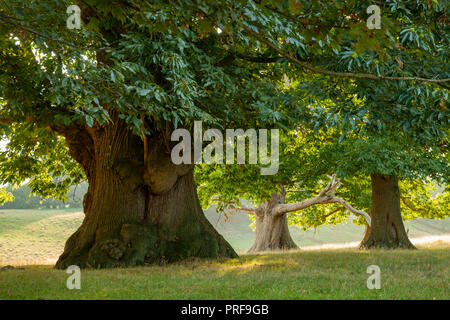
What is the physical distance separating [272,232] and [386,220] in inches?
Answer: 294

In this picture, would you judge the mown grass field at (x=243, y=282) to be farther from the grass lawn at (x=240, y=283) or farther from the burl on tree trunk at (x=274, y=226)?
the burl on tree trunk at (x=274, y=226)

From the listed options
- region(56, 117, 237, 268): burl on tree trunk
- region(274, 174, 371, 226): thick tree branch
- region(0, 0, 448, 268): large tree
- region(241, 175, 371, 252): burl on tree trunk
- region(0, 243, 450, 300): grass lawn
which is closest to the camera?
region(0, 243, 450, 300): grass lawn

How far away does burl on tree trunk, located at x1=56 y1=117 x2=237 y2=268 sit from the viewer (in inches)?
420

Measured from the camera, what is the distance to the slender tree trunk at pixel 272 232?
75.6ft

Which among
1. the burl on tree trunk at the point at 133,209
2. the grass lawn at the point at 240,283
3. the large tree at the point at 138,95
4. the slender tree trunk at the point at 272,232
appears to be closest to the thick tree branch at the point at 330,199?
the slender tree trunk at the point at 272,232

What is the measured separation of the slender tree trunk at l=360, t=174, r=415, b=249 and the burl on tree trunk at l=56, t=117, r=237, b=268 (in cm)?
836

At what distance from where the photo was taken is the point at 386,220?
57.3 ft

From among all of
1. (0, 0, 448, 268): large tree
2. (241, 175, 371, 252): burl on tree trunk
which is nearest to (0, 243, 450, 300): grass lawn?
(0, 0, 448, 268): large tree

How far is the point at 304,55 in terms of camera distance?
31.0ft

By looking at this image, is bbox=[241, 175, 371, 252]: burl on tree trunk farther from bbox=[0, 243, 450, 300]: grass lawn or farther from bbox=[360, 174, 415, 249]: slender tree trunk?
bbox=[0, 243, 450, 300]: grass lawn

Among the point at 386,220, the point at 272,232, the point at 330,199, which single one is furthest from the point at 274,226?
the point at 386,220
